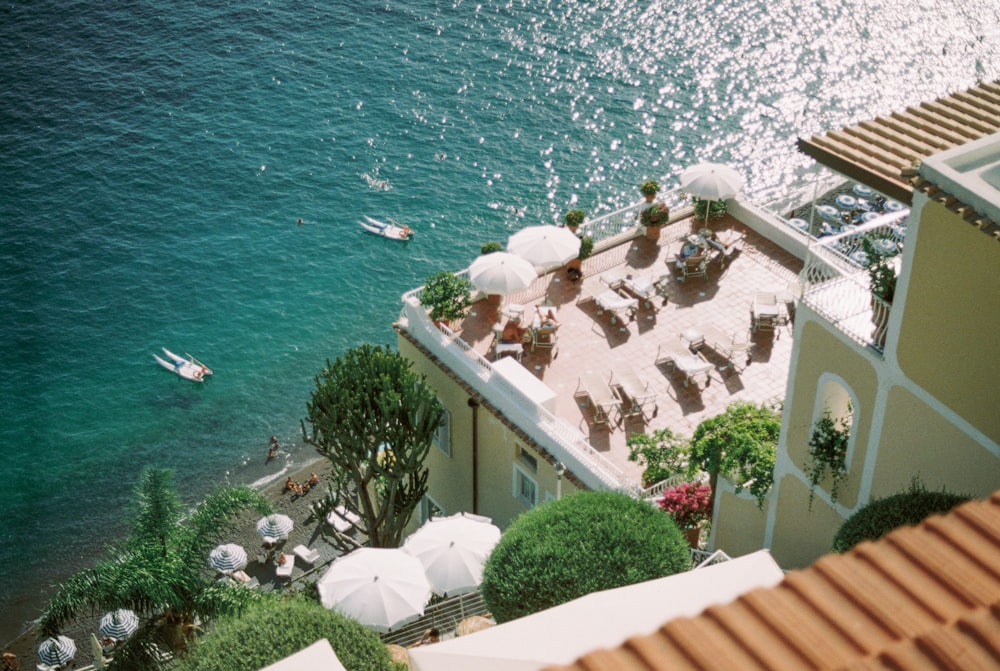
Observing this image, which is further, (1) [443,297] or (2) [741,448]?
(1) [443,297]

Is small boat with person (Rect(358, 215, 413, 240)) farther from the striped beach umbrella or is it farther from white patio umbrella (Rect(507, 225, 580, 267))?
white patio umbrella (Rect(507, 225, 580, 267))

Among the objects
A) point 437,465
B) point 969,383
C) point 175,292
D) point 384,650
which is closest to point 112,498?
point 175,292

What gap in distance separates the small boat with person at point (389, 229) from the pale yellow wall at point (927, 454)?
39886 mm

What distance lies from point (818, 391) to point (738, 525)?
5.59m

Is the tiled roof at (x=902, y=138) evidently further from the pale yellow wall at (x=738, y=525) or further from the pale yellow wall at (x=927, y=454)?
the pale yellow wall at (x=738, y=525)

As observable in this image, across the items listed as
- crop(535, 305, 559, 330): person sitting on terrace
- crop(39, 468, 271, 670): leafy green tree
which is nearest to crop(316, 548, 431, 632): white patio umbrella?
crop(39, 468, 271, 670): leafy green tree

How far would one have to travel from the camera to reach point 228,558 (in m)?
42.0

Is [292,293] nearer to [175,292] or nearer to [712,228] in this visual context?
[175,292]

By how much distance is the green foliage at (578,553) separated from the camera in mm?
22656

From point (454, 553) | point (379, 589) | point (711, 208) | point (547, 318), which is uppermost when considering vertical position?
point (711, 208)

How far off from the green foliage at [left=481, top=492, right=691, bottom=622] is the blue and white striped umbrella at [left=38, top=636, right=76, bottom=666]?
69.7 ft

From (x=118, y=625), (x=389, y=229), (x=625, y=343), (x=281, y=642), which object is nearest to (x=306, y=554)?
(x=118, y=625)

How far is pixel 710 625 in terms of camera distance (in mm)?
7527

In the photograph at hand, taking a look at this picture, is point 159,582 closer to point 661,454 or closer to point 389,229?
point 661,454
